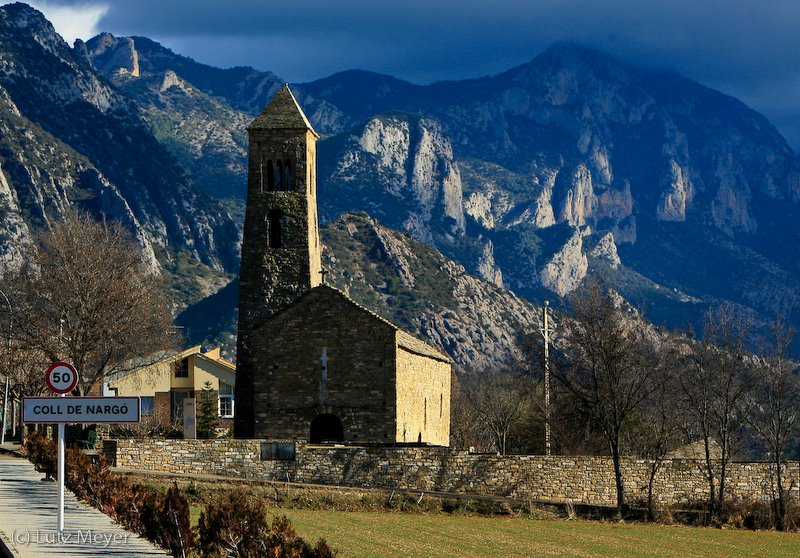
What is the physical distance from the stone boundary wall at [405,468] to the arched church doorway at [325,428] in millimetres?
8089

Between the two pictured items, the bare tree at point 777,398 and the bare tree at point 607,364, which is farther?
the bare tree at point 777,398

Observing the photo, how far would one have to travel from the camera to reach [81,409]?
23.4 metres

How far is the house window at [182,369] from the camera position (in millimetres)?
92812

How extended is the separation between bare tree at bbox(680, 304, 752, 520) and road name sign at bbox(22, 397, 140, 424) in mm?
30242

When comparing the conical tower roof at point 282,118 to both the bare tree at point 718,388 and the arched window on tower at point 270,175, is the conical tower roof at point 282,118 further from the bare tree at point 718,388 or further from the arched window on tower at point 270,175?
the bare tree at point 718,388

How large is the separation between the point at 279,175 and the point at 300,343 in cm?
1035

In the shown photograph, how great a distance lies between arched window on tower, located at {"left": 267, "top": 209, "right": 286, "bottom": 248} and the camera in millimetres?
62094

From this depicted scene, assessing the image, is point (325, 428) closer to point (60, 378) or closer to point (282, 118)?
point (282, 118)

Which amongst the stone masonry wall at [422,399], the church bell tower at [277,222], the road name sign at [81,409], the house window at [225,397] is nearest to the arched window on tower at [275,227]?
the church bell tower at [277,222]

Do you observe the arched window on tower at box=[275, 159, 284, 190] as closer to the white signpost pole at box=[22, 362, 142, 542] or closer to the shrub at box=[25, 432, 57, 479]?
the shrub at box=[25, 432, 57, 479]

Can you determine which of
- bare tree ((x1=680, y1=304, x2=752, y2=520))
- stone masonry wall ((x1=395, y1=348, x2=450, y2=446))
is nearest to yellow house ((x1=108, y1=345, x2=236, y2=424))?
stone masonry wall ((x1=395, y1=348, x2=450, y2=446))

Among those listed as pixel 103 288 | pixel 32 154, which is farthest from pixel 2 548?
pixel 32 154

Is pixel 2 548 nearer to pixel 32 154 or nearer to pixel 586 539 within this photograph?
pixel 586 539

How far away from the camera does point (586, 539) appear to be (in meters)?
38.1
